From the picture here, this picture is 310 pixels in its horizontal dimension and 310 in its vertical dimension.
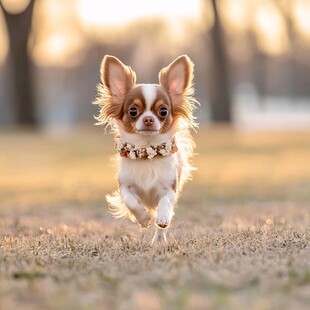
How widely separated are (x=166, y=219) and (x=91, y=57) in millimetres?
33619

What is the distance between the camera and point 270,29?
106 feet

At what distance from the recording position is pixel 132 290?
3936 millimetres

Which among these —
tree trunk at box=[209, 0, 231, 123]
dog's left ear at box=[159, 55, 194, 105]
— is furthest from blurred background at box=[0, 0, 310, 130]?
dog's left ear at box=[159, 55, 194, 105]

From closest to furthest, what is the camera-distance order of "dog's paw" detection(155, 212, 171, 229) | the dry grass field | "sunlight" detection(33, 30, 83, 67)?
1. the dry grass field
2. "dog's paw" detection(155, 212, 171, 229)
3. "sunlight" detection(33, 30, 83, 67)

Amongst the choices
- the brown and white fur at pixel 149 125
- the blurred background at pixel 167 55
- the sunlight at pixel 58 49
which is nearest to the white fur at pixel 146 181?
the brown and white fur at pixel 149 125

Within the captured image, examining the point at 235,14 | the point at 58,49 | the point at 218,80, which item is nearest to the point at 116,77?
the point at 218,80

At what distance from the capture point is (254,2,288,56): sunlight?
97.9ft

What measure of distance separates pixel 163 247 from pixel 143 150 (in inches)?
35.8

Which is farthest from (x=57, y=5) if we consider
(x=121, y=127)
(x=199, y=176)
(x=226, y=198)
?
(x=121, y=127)

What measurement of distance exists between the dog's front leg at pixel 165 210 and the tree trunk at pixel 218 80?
2158 centimetres

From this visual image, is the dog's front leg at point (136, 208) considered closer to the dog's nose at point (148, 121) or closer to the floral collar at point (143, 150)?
the floral collar at point (143, 150)

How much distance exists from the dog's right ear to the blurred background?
20944 millimetres

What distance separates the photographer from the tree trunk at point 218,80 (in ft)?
89.8

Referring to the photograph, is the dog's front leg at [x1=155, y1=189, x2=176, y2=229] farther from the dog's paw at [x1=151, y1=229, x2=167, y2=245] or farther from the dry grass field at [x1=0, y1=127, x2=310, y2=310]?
the dog's paw at [x1=151, y1=229, x2=167, y2=245]
